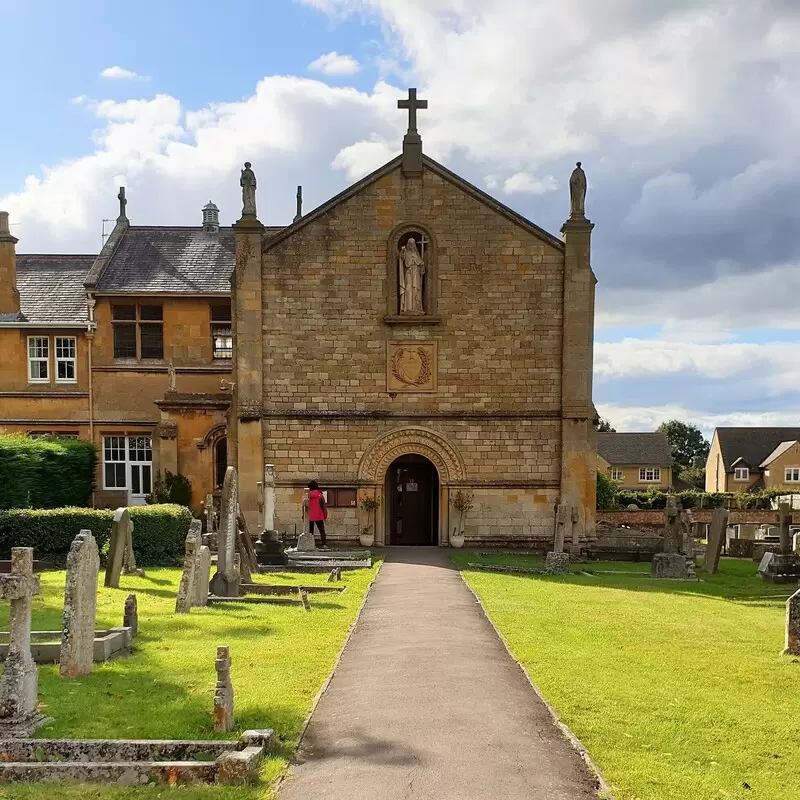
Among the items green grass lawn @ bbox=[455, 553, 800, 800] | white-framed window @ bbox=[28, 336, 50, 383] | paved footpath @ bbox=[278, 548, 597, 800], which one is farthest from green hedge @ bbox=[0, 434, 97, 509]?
paved footpath @ bbox=[278, 548, 597, 800]

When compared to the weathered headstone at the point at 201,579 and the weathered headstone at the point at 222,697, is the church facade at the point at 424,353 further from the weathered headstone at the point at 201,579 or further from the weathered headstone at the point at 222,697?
the weathered headstone at the point at 222,697

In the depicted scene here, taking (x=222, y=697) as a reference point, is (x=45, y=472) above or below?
above

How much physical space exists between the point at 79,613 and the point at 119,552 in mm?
8242

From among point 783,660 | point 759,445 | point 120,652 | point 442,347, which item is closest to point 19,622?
point 120,652

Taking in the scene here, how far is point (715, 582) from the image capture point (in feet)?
69.7

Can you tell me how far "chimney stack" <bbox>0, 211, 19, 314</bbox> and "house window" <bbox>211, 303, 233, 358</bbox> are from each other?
7498mm

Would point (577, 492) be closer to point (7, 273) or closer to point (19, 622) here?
point (19, 622)

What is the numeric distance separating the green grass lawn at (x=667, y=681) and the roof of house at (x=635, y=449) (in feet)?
200

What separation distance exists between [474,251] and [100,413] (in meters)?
14.8

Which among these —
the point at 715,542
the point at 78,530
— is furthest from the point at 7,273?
the point at 715,542

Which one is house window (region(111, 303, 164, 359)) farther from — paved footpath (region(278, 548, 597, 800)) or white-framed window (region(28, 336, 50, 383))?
paved footpath (region(278, 548, 597, 800))

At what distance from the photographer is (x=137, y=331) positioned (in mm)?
31359

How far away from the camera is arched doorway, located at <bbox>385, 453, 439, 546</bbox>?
90.7 feet

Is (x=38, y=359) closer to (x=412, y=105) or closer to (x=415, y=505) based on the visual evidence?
(x=415, y=505)
